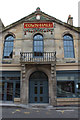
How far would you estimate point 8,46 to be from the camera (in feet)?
33.1

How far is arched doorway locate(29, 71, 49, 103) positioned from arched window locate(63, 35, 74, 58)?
3102 mm

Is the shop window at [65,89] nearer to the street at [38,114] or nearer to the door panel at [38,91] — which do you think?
the door panel at [38,91]

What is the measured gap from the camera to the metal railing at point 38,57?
8764 mm

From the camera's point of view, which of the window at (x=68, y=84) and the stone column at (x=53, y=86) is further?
the window at (x=68, y=84)

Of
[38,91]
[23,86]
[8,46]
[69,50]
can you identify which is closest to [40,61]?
[23,86]

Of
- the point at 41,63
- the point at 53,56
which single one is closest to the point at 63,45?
the point at 53,56

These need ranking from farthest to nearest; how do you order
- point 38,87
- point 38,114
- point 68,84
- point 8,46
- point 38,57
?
point 8,46 < point 38,57 < point 38,87 < point 68,84 < point 38,114

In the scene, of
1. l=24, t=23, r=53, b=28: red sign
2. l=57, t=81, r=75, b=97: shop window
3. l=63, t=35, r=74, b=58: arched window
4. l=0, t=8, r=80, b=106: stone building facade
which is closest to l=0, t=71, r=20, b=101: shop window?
l=0, t=8, r=80, b=106: stone building facade

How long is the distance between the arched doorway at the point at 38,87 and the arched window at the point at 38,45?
78.1 inches

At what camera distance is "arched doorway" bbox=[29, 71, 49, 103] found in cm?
893

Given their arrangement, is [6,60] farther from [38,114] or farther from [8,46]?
[38,114]

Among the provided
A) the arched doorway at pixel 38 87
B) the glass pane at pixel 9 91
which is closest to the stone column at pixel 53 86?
the arched doorway at pixel 38 87

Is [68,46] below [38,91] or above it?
above

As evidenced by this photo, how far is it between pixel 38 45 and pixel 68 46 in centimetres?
306
